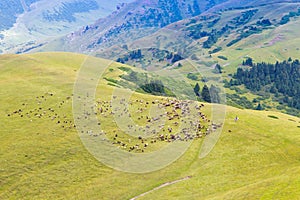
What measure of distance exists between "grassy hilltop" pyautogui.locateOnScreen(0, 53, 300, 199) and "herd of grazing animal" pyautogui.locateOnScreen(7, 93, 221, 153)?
2.77 ft

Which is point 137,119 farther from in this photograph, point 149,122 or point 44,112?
A: point 44,112

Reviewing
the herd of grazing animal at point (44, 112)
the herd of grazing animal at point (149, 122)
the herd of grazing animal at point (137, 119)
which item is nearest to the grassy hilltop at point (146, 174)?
the herd of grazing animal at point (44, 112)

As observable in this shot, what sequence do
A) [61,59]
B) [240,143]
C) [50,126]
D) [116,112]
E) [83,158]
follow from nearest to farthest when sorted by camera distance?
[83,158] → [240,143] → [50,126] → [116,112] → [61,59]

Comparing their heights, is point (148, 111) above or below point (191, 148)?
above

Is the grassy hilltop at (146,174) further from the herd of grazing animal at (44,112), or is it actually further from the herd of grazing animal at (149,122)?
the herd of grazing animal at (149,122)

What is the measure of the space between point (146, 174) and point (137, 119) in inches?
870

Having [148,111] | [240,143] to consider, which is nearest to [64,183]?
[148,111]

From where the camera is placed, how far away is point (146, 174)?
60.8 meters

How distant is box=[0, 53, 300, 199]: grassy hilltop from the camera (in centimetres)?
5394

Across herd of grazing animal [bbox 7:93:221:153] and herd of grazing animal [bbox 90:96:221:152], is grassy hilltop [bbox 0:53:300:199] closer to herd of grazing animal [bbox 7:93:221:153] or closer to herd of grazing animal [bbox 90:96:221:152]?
herd of grazing animal [bbox 7:93:221:153]

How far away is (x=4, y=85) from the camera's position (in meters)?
106

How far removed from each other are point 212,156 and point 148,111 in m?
25.6

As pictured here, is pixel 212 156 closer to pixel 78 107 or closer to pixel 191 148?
pixel 191 148

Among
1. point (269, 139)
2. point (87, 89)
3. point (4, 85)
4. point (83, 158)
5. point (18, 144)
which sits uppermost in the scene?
point (4, 85)
